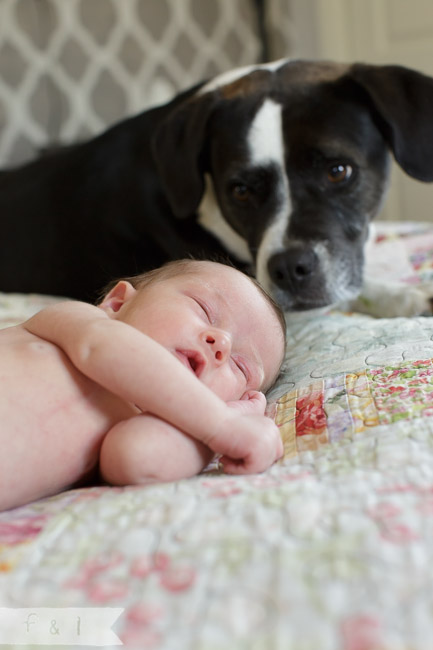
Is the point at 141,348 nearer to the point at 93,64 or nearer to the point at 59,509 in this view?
the point at 59,509

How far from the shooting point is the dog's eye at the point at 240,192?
1.59 m

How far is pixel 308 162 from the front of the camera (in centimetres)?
151

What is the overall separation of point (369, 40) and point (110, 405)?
139 inches

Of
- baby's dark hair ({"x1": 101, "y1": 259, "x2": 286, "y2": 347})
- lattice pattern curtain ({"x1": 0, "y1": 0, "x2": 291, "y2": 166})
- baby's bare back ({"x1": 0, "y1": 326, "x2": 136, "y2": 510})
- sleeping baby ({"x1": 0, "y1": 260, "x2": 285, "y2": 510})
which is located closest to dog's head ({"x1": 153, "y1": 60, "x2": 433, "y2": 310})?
baby's dark hair ({"x1": 101, "y1": 259, "x2": 286, "y2": 347})

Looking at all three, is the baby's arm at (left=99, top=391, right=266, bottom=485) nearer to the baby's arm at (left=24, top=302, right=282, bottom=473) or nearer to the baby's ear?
the baby's arm at (left=24, top=302, right=282, bottom=473)

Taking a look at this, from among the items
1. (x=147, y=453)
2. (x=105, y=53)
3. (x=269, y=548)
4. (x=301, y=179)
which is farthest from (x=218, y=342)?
(x=105, y=53)

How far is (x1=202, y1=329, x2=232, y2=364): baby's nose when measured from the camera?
0.87 meters

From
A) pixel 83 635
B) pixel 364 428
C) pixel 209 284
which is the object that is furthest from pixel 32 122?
pixel 83 635

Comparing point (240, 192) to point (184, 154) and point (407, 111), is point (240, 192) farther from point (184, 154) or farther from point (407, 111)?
point (407, 111)

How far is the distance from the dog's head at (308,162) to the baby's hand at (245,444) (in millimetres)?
703

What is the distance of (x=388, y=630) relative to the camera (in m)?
0.46

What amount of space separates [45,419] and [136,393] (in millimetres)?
116

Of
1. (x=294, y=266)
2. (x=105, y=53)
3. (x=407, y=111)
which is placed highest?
(x=407, y=111)

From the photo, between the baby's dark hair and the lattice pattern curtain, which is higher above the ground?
the baby's dark hair
